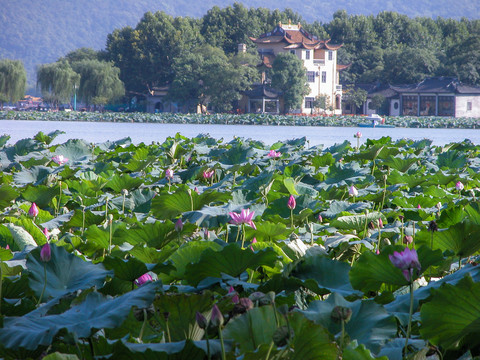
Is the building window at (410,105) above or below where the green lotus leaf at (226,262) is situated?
above

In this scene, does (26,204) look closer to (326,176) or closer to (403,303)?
(326,176)

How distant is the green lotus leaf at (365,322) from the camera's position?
1.08 meters

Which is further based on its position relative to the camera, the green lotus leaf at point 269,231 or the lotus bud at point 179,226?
the green lotus leaf at point 269,231

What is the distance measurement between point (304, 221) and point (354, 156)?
1.89 meters

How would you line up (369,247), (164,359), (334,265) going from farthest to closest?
(369,247), (334,265), (164,359)

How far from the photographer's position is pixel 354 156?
14.2 ft

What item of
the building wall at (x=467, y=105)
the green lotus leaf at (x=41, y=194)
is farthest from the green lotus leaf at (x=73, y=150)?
the building wall at (x=467, y=105)

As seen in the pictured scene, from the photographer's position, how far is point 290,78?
37344 mm

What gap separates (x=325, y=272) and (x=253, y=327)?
16.5 inches

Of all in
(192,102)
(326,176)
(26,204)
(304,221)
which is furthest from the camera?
(192,102)

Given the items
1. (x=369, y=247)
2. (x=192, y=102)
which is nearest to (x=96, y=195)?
(x=369, y=247)

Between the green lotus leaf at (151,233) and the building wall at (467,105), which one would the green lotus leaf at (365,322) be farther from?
the building wall at (467,105)

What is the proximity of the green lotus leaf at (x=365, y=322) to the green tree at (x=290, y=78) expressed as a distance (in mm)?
35975

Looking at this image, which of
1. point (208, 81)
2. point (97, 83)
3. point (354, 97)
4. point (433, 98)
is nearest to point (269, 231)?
point (208, 81)
